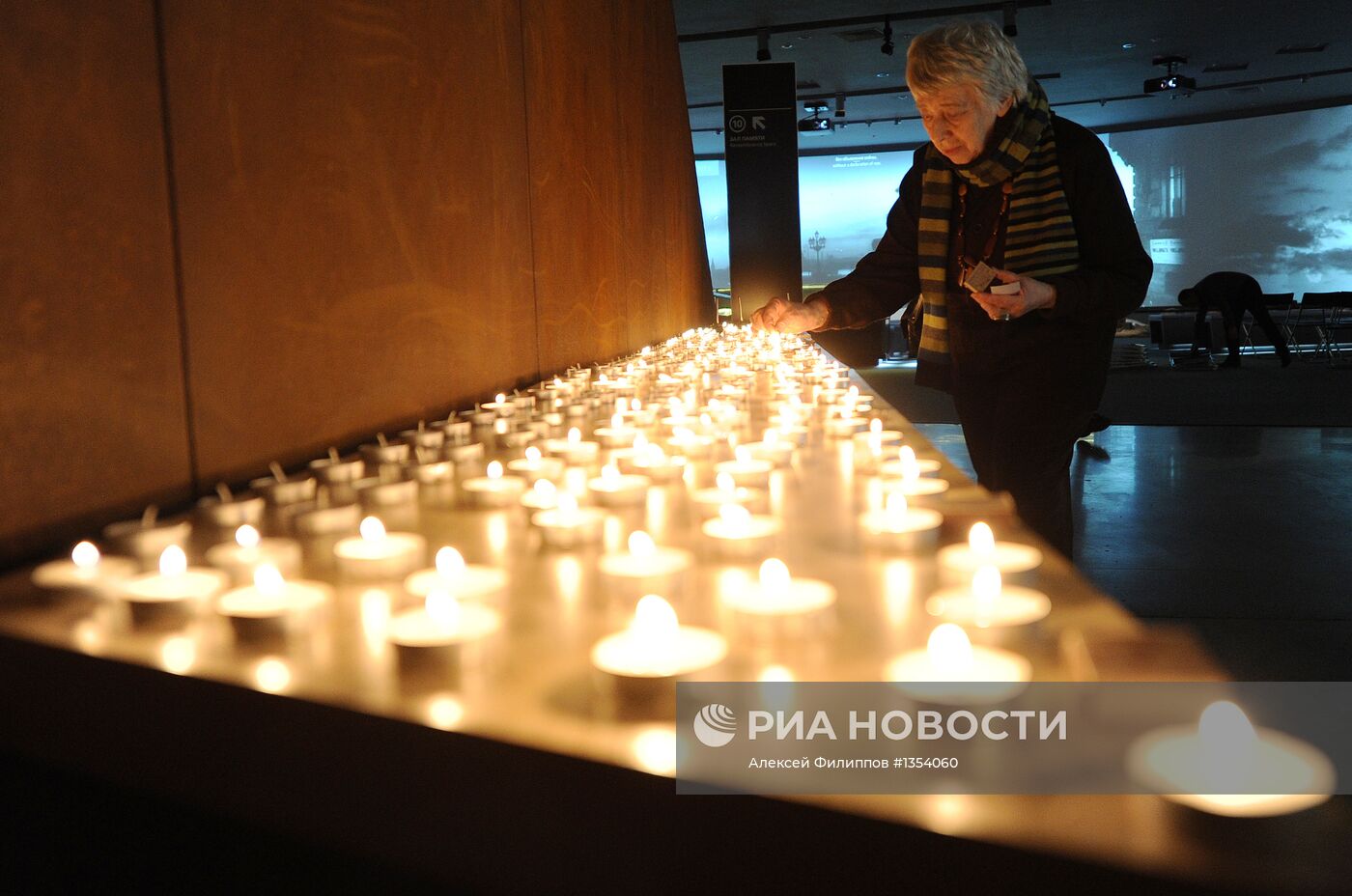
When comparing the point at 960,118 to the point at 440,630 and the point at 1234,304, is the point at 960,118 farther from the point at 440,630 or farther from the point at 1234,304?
the point at 1234,304

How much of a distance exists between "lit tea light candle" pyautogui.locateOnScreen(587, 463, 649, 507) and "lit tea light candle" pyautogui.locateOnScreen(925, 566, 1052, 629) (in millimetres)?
477

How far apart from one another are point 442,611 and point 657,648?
0.17 metres

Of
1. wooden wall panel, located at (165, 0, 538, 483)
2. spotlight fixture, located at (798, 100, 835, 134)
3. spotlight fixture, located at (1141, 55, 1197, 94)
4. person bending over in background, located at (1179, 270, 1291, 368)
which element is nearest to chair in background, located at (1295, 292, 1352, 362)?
person bending over in background, located at (1179, 270, 1291, 368)

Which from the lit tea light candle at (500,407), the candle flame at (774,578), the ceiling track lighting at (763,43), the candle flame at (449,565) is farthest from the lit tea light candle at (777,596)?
the ceiling track lighting at (763,43)

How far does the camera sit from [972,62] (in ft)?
6.01

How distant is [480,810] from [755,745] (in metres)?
0.15

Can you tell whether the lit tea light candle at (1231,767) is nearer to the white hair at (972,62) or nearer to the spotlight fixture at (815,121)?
the white hair at (972,62)

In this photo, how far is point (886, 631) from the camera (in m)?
0.72

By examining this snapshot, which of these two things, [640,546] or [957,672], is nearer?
[957,672]

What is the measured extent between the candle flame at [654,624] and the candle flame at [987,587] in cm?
24

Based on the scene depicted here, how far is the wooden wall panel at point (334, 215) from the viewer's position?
4.42ft

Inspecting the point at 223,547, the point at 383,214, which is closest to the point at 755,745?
the point at 223,547

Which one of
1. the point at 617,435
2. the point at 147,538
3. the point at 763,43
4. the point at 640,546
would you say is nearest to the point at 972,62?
the point at 617,435

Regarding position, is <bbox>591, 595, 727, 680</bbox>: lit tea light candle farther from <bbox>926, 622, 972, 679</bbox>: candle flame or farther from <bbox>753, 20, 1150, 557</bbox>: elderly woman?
<bbox>753, 20, 1150, 557</bbox>: elderly woman
